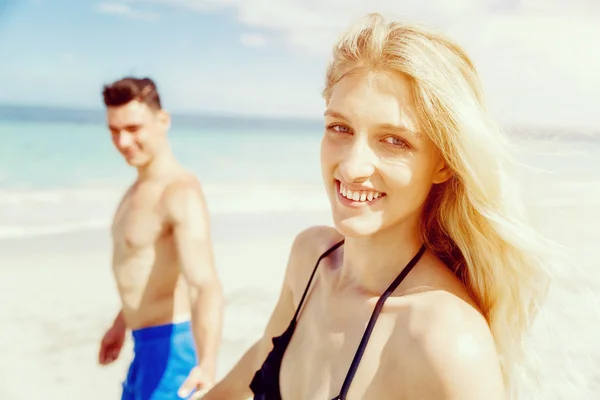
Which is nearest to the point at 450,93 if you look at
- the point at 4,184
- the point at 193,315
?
the point at 193,315

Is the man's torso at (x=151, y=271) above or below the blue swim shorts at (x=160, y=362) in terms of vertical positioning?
above

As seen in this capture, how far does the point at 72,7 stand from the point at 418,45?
4851cm

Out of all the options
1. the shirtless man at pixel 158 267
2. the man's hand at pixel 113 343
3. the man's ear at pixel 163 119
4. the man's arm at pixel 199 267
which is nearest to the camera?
the man's arm at pixel 199 267

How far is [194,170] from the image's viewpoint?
21.5m

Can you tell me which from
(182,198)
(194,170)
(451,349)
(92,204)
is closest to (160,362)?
(182,198)

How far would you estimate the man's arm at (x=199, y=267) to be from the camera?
284 centimetres

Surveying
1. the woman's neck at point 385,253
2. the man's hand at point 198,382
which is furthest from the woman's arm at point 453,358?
the man's hand at point 198,382

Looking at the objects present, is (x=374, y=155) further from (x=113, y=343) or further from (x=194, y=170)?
(x=194, y=170)

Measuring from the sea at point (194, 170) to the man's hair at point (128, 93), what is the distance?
2.16m

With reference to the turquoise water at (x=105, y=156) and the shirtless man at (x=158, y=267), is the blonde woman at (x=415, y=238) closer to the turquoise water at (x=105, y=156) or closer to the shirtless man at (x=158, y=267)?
the shirtless man at (x=158, y=267)

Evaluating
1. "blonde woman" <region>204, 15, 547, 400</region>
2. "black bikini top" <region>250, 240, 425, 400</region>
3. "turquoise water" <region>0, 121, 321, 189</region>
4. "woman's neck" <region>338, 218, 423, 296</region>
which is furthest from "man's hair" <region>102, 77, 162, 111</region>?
"turquoise water" <region>0, 121, 321, 189</region>

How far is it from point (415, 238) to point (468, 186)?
0.21m

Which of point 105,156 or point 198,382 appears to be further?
point 105,156

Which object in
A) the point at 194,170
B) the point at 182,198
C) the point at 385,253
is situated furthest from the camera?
the point at 194,170
